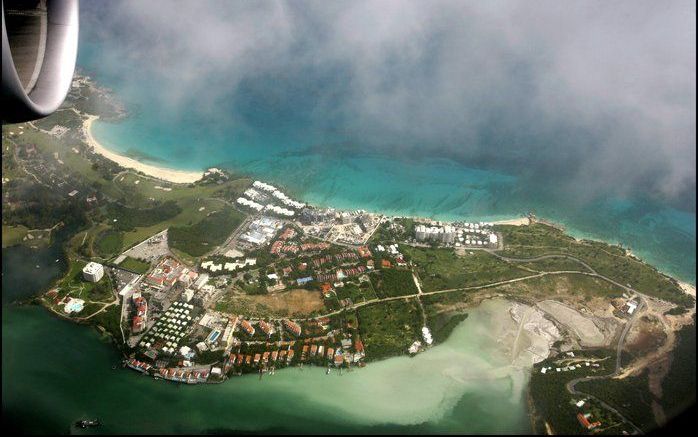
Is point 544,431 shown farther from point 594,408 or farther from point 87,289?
point 87,289

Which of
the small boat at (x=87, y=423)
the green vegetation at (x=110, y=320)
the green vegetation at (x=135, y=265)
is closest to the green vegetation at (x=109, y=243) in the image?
the green vegetation at (x=135, y=265)

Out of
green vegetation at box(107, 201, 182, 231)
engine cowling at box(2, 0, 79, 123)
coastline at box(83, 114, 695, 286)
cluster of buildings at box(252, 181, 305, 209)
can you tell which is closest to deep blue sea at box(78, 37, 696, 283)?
coastline at box(83, 114, 695, 286)

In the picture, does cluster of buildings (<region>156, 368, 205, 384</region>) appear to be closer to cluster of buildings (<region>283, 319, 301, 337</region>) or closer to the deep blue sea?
cluster of buildings (<region>283, 319, 301, 337</region>)

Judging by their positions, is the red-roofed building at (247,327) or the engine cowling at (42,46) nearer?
the engine cowling at (42,46)

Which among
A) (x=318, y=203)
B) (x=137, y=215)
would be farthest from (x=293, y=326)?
(x=137, y=215)

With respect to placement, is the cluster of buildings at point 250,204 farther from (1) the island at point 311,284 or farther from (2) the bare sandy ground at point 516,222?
(2) the bare sandy ground at point 516,222
